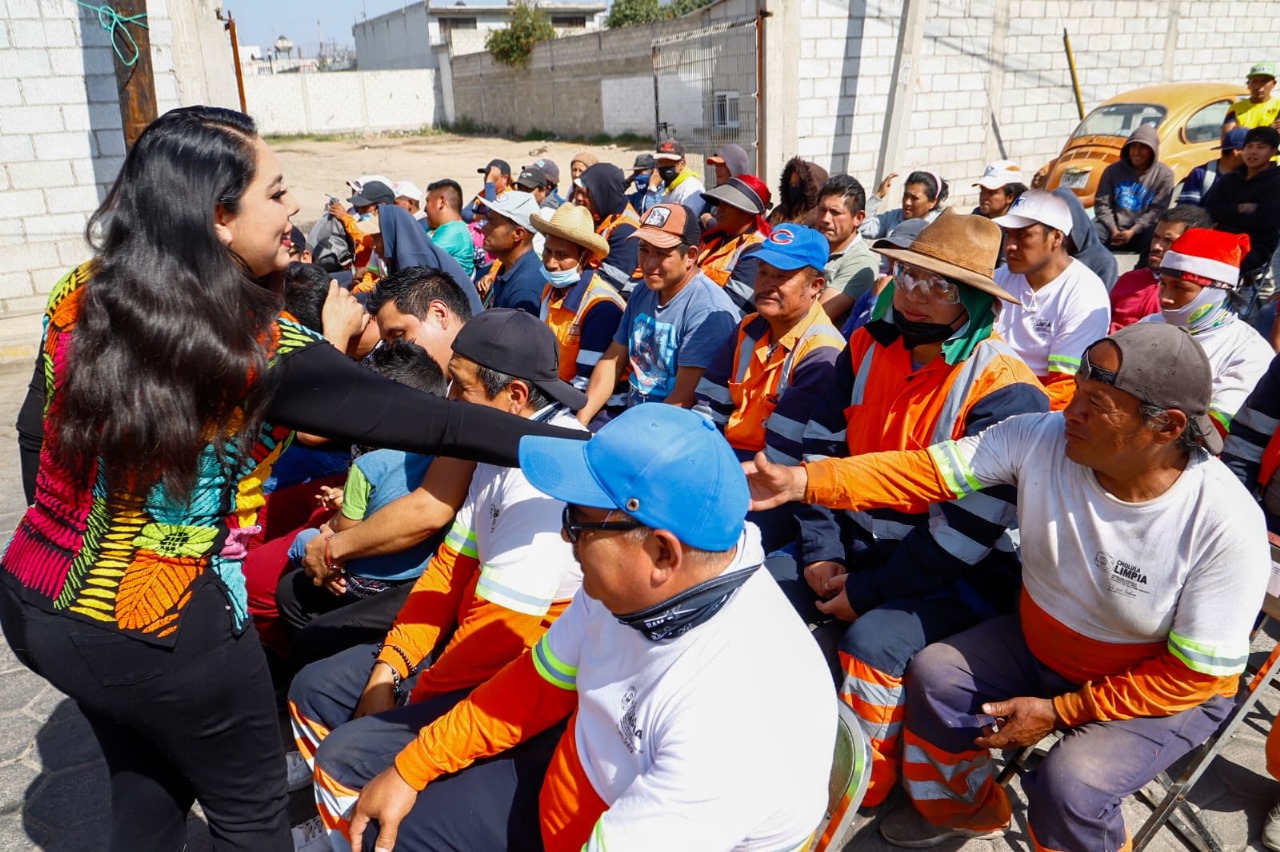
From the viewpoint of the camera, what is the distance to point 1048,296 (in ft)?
14.0

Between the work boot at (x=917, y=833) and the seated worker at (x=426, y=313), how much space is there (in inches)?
85.6

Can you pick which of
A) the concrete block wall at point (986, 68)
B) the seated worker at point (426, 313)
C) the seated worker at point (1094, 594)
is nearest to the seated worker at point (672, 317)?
the seated worker at point (426, 313)

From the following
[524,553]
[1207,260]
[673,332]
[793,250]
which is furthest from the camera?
[673,332]

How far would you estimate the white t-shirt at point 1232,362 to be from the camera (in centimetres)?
365

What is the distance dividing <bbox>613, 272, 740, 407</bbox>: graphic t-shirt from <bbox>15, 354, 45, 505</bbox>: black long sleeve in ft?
9.13

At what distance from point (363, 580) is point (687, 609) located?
1.73 m

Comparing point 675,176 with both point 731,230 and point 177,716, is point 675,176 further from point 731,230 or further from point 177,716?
point 177,716

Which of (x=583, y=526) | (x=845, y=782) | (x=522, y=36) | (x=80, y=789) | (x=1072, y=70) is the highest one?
(x=522, y=36)

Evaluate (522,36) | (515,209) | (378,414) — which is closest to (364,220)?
(515,209)

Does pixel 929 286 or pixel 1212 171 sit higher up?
pixel 1212 171

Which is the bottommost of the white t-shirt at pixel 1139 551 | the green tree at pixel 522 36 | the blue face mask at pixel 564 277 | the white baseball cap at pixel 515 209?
the white t-shirt at pixel 1139 551

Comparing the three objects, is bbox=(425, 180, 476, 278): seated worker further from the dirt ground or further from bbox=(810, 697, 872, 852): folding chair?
the dirt ground

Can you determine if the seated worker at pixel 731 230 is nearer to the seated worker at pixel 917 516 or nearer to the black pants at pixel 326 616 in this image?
Answer: the seated worker at pixel 917 516

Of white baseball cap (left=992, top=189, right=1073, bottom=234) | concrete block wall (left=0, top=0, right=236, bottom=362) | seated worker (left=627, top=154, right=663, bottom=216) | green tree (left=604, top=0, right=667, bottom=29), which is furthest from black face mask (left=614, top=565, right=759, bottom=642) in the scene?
green tree (left=604, top=0, right=667, bottom=29)
